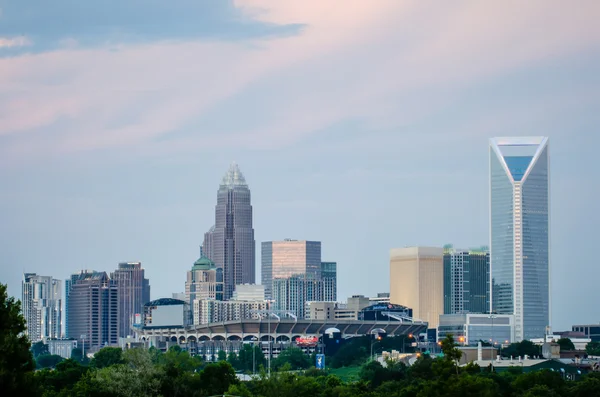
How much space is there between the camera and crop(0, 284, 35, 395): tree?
254ft

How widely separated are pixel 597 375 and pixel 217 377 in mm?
45187

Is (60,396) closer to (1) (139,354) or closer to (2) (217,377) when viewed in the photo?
(1) (139,354)

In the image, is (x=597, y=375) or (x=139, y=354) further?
(x=597, y=375)

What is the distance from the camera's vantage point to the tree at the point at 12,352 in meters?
77.4

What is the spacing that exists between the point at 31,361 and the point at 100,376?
3364cm

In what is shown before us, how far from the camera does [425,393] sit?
110750 millimetres

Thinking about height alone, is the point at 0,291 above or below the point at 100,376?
above

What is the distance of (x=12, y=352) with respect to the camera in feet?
260

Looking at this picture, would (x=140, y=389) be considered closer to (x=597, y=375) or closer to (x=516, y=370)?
(x=597, y=375)

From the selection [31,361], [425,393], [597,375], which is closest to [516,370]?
[597,375]

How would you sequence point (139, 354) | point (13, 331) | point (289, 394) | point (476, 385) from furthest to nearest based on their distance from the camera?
point (289, 394) < point (139, 354) < point (476, 385) < point (13, 331)

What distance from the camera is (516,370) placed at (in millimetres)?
188875

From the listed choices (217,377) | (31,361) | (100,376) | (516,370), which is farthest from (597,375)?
(31,361)

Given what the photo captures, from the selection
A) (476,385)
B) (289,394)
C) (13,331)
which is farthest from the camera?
(289,394)
